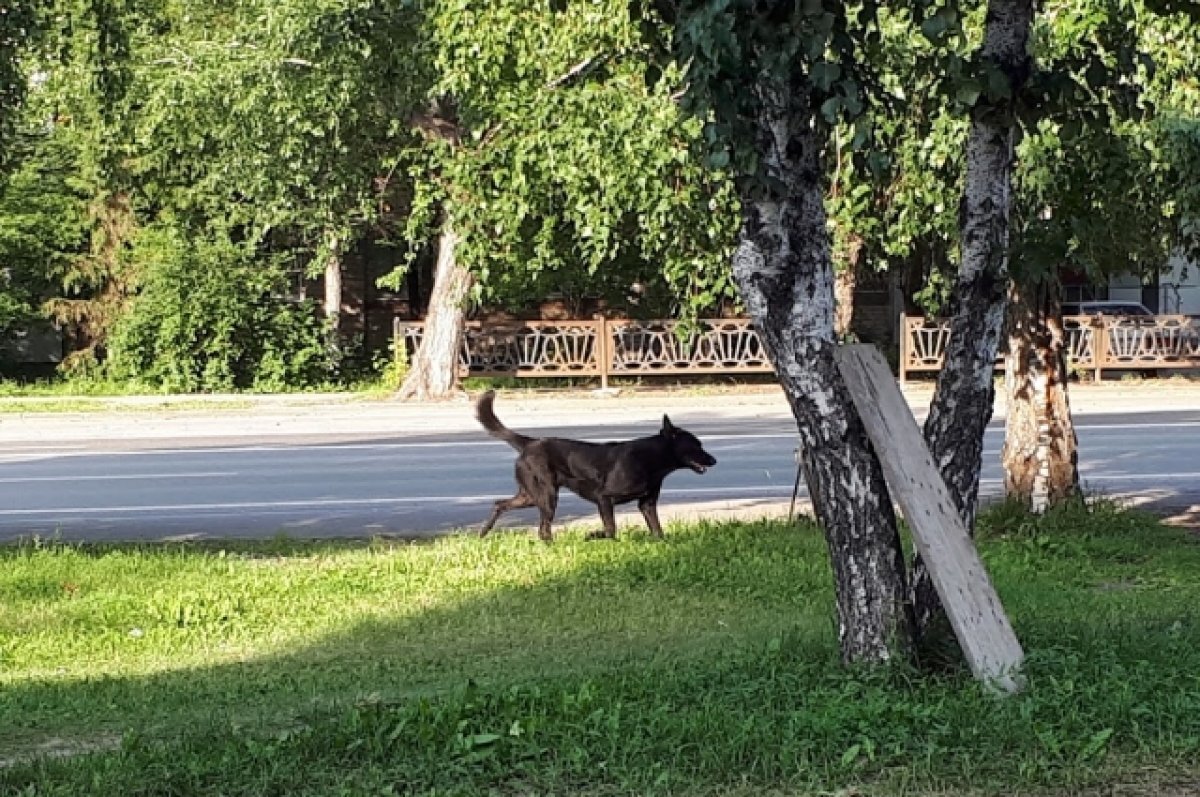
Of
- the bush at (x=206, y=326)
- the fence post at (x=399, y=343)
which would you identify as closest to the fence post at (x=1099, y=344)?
the fence post at (x=399, y=343)

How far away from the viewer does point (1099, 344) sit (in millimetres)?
31422

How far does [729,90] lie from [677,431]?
6.55m

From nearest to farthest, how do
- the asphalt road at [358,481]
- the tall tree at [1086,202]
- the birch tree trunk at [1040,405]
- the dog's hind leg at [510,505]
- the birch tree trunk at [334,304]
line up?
the tall tree at [1086,202] < the dog's hind leg at [510,505] < the birch tree trunk at [1040,405] < the asphalt road at [358,481] < the birch tree trunk at [334,304]

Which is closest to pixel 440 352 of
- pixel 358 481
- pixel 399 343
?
pixel 399 343

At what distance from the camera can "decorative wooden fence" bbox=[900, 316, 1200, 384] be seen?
31406 millimetres

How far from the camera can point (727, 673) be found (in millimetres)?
6242

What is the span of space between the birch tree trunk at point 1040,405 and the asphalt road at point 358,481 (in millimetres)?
1947

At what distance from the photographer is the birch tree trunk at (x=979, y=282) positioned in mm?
6168

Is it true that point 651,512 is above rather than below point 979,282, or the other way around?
below

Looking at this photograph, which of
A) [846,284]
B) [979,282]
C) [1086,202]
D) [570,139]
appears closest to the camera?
[979,282]

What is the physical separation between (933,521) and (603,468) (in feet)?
20.7

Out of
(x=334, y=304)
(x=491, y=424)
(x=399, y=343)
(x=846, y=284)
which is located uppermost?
(x=334, y=304)

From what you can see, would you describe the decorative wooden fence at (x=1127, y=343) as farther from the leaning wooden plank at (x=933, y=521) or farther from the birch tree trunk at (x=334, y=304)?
the leaning wooden plank at (x=933, y=521)

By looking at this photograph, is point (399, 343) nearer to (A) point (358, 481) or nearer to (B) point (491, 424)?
(A) point (358, 481)
